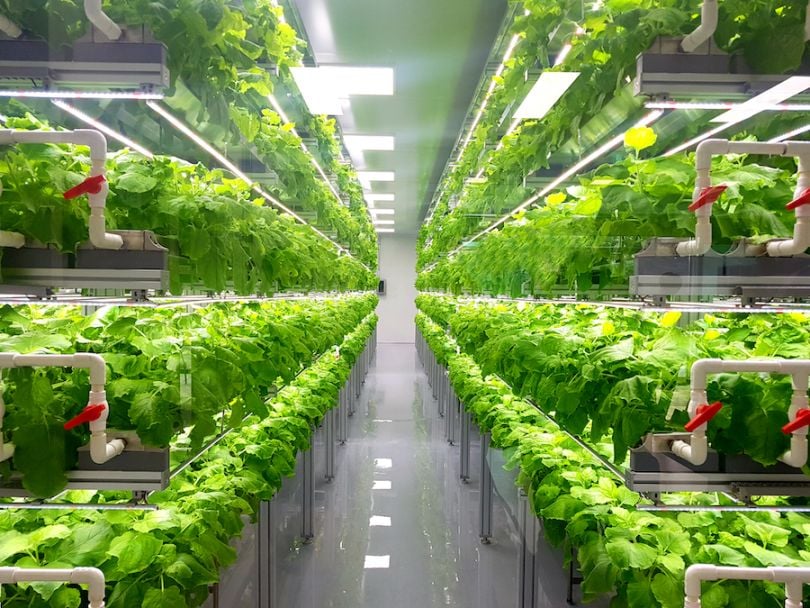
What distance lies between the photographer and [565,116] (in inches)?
105

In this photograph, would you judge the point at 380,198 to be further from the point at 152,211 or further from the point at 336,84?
the point at 152,211

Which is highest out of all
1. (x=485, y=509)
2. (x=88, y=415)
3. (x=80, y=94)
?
(x=80, y=94)

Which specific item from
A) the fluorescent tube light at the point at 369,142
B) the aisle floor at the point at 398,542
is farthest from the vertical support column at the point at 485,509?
the fluorescent tube light at the point at 369,142

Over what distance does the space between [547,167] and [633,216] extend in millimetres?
1801

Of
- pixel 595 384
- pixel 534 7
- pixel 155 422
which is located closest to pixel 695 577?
pixel 595 384

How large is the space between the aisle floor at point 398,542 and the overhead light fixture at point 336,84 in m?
3.40

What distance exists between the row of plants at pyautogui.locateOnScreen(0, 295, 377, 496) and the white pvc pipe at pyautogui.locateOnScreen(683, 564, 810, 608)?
1302 mm

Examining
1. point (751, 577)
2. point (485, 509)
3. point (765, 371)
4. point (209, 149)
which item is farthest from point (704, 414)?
point (485, 509)

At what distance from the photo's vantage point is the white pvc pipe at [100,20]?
150 cm

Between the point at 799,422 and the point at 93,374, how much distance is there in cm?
165

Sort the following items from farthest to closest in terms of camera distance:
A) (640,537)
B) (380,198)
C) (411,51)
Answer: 1. (380,198)
2. (411,51)
3. (640,537)

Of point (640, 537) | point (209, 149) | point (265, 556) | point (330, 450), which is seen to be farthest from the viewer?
point (330, 450)

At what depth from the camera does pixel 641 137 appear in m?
1.95

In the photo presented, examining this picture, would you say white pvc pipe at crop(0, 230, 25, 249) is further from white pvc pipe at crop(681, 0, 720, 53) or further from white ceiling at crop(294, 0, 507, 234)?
white ceiling at crop(294, 0, 507, 234)
